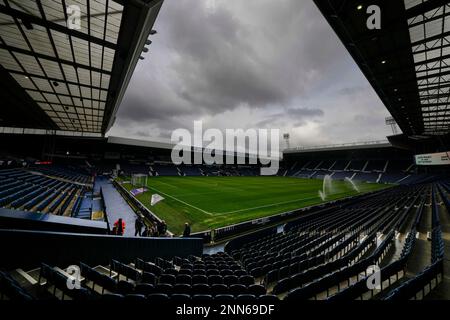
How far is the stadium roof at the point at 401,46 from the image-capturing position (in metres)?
8.15

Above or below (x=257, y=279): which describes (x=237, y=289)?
above

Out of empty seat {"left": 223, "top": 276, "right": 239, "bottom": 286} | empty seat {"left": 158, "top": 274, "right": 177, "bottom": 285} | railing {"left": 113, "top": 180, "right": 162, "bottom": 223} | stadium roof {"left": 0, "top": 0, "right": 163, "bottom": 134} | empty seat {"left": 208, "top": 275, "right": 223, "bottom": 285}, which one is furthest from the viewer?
railing {"left": 113, "top": 180, "right": 162, "bottom": 223}

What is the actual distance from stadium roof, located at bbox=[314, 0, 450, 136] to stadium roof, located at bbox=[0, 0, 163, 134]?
A: 765 cm

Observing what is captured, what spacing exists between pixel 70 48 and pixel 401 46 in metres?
17.2

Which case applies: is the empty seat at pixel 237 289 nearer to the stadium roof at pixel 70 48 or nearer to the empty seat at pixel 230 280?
the empty seat at pixel 230 280

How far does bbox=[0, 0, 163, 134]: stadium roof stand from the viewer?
7.22m

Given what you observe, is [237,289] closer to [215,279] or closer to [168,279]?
[215,279]

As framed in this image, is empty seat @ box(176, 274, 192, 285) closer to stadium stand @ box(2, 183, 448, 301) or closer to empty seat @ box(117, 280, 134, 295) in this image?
stadium stand @ box(2, 183, 448, 301)

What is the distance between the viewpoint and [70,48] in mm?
9844

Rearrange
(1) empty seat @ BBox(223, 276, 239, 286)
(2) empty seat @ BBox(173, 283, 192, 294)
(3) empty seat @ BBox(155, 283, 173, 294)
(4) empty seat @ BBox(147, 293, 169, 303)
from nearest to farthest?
(4) empty seat @ BBox(147, 293, 169, 303) → (3) empty seat @ BBox(155, 283, 173, 294) → (2) empty seat @ BBox(173, 283, 192, 294) → (1) empty seat @ BBox(223, 276, 239, 286)

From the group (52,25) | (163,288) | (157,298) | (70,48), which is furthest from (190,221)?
(52,25)

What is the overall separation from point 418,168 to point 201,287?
2599 inches

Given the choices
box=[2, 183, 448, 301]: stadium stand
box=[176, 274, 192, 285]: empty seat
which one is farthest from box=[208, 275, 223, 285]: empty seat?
box=[176, 274, 192, 285]: empty seat

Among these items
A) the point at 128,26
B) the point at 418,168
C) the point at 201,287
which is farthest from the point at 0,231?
the point at 418,168
